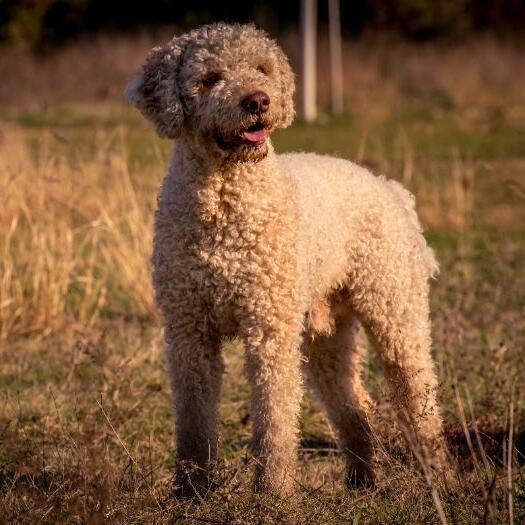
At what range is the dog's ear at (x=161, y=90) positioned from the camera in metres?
4.77

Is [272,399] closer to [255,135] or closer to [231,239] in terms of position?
[231,239]

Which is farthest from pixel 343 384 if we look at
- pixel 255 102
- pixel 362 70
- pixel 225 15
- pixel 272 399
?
pixel 225 15

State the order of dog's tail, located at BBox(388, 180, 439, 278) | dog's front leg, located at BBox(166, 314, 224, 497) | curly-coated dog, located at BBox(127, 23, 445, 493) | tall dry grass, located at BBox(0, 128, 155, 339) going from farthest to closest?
tall dry grass, located at BBox(0, 128, 155, 339), dog's tail, located at BBox(388, 180, 439, 278), dog's front leg, located at BBox(166, 314, 224, 497), curly-coated dog, located at BBox(127, 23, 445, 493)

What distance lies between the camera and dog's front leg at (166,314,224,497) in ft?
15.9

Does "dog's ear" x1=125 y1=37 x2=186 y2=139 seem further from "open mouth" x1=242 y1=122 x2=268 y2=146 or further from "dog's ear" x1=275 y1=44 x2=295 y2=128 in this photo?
"dog's ear" x1=275 y1=44 x2=295 y2=128

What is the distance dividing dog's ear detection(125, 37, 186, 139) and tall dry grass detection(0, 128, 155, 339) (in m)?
2.61

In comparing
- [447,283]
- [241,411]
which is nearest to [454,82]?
[447,283]

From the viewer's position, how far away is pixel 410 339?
5543 mm

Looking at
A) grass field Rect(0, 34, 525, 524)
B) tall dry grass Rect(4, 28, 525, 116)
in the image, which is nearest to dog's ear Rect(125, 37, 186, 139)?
grass field Rect(0, 34, 525, 524)

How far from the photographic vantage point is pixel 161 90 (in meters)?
4.82

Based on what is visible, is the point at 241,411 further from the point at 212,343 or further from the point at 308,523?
the point at 308,523

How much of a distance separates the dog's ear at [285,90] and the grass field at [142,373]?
92cm

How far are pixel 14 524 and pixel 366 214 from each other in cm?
208

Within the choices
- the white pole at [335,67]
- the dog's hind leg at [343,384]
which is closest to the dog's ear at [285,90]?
the dog's hind leg at [343,384]
